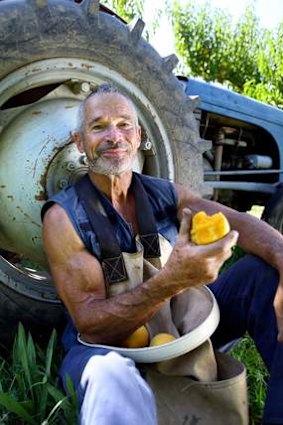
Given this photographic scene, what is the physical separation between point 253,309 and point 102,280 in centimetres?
57

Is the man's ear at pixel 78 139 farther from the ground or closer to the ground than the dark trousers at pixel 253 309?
farther from the ground

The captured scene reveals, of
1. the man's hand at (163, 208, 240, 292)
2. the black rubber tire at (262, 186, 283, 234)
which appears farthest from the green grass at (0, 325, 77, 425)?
the black rubber tire at (262, 186, 283, 234)

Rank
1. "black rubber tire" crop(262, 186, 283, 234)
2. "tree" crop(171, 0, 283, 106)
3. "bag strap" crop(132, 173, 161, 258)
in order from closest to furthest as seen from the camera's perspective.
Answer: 1. "bag strap" crop(132, 173, 161, 258)
2. "black rubber tire" crop(262, 186, 283, 234)
3. "tree" crop(171, 0, 283, 106)

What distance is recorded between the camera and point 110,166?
2.02 m

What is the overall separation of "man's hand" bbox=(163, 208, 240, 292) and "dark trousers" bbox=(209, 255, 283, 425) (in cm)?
46

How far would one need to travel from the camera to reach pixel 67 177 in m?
2.41

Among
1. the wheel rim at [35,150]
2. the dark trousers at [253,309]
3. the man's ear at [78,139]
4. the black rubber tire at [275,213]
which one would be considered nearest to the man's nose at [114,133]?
the man's ear at [78,139]

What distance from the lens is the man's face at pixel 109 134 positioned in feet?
6.65

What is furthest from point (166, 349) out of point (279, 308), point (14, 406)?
point (14, 406)

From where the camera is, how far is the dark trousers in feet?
6.34

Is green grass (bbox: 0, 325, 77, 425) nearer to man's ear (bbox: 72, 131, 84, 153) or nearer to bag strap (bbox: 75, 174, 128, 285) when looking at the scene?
bag strap (bbox: 75, 174, 128, 285)

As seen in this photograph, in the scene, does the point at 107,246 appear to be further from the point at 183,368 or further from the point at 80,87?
the point at 80,87

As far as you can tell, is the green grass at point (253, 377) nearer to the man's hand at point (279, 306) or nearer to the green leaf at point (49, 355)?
the man's hand at point (279, 306)

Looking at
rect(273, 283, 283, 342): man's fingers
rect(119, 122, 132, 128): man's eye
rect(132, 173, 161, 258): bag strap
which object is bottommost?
rect(273, 283, 283, 342): man's fingers
